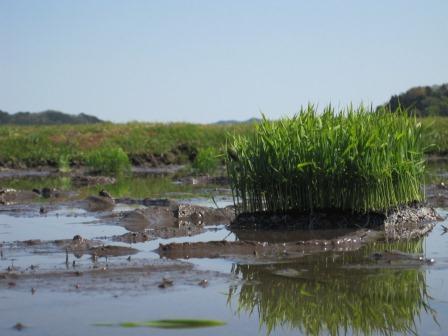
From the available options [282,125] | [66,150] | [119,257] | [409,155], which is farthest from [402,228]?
[66,150]

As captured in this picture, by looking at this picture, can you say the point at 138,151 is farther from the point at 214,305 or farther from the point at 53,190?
the point at 214,305

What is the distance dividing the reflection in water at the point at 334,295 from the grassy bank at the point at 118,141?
19.3m

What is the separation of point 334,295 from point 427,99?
143 feet

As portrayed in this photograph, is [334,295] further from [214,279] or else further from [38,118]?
[38,118]

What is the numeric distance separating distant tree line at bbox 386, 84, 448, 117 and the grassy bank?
9.66 metres

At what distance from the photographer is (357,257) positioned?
8930 mm

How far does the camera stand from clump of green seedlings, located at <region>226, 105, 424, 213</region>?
35.2 ft

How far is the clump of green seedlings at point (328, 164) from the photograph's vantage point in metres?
10.7

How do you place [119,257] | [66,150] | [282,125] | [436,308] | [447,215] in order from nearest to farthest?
[436,308] → [119,257] → [282,125] → [447,215] → [66,150]

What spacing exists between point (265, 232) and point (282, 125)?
1603mm

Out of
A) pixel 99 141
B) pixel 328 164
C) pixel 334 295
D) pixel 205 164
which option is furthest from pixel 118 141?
pixel 334 295

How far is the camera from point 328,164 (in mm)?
10742

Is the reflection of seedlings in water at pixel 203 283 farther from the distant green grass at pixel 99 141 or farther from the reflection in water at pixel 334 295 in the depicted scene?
the distant green grass at pixel 99 141

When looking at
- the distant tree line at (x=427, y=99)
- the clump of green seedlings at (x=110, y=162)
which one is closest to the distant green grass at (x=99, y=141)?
the clump of green seedlings at (x=110, y=162)
